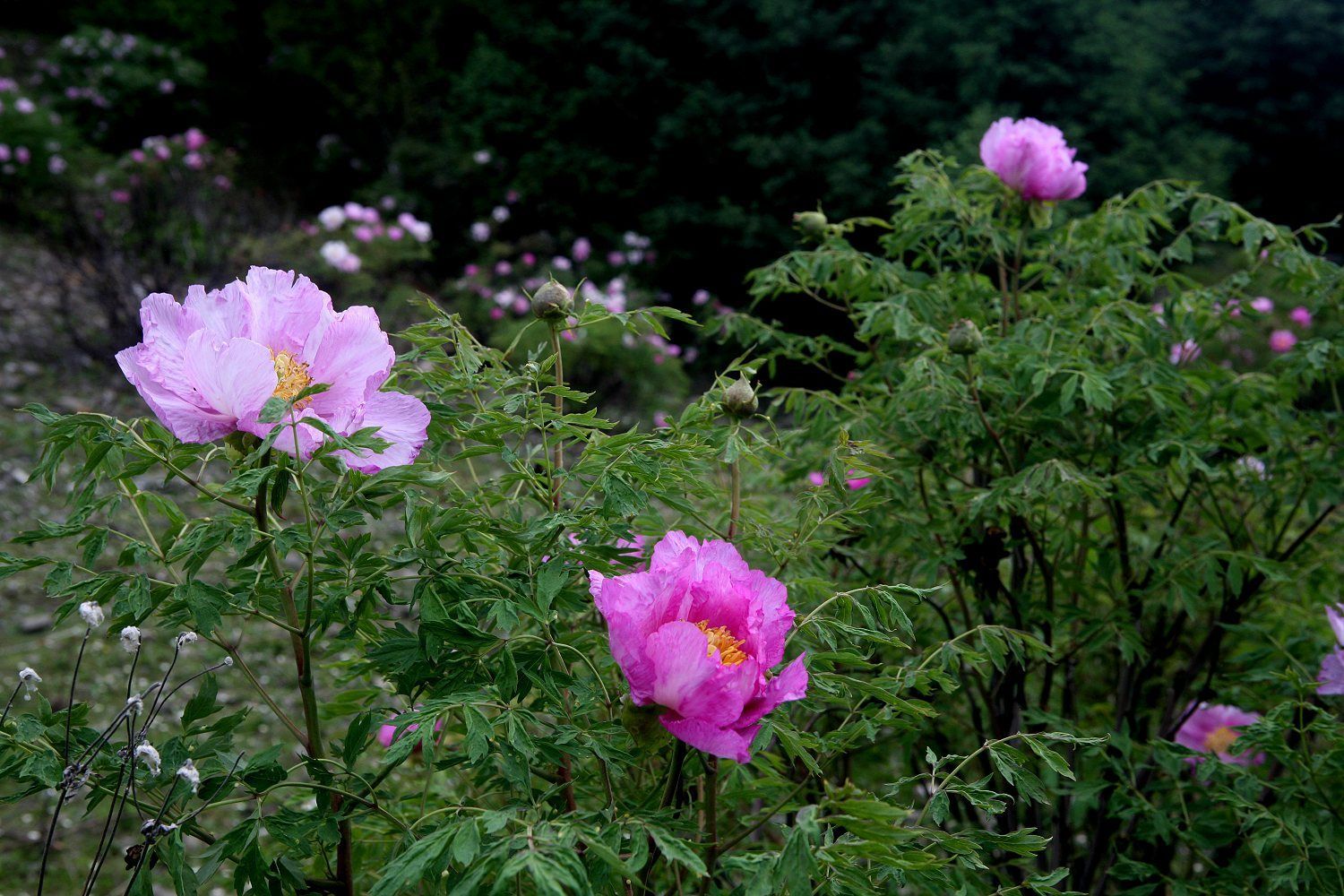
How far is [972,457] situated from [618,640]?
2.84 ft

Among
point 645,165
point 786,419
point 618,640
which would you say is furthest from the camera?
point 645,165

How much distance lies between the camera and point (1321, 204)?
28.1 feet

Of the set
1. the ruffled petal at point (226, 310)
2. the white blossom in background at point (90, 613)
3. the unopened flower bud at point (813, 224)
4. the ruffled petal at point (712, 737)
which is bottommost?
the white blossom in background at point (90, 613)

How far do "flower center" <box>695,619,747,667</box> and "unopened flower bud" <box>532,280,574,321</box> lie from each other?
0.35m

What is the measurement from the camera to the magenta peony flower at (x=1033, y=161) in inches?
63.6

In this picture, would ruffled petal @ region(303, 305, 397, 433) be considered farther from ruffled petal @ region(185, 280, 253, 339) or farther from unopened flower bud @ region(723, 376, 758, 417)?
unopened flower bud @ region(723, 376, 758, 417)

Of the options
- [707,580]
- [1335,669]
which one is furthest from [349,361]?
[1335,669]

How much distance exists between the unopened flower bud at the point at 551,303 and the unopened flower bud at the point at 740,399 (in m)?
0.17

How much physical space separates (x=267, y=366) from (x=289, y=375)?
3.3 inches

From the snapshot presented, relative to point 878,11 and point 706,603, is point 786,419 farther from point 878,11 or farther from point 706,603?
point 706,603

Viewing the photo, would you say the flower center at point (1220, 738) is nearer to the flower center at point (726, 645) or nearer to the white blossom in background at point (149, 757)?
the flower center at point (726, 645)

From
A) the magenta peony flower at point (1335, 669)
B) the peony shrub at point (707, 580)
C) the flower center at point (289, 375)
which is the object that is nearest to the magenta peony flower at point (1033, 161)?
the peony shrub at point (707, 580)

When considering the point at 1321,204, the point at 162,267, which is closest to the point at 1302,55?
the point at 1321,204

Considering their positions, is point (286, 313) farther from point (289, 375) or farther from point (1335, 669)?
point (1335, 669)
